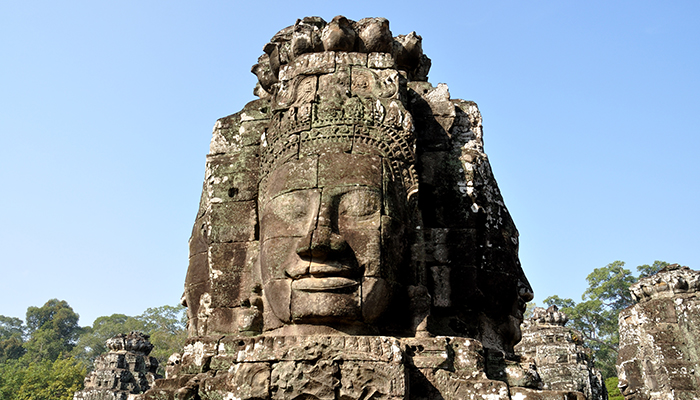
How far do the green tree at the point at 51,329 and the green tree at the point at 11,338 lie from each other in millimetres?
1099

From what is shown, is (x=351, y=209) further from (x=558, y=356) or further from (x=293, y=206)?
(x=558, y=356)

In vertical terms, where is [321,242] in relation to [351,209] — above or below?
below

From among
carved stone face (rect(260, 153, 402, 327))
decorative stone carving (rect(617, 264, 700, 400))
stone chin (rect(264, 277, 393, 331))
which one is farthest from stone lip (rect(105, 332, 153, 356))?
stone chin (rect(264, 277, 393, 331))

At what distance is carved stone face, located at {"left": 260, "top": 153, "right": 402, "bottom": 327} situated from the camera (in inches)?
165

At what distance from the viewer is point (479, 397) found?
12.9ft

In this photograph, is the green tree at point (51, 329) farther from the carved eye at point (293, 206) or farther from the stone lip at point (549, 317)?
the carved eye at point (293, 206)

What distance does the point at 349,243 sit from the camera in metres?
4.38

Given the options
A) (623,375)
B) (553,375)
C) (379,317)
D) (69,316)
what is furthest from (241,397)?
(69,316)

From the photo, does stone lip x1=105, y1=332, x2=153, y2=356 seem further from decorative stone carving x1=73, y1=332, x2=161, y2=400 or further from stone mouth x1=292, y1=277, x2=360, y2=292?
stone mouth x1=292, y1=277, x2=360, y2=292

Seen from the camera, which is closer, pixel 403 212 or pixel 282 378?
pixel 282 378

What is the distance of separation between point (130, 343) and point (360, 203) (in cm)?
1373

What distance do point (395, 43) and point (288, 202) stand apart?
2096mm

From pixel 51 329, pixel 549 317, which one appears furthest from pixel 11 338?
pixel 549 317

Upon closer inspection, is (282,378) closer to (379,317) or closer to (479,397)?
(379,317)
